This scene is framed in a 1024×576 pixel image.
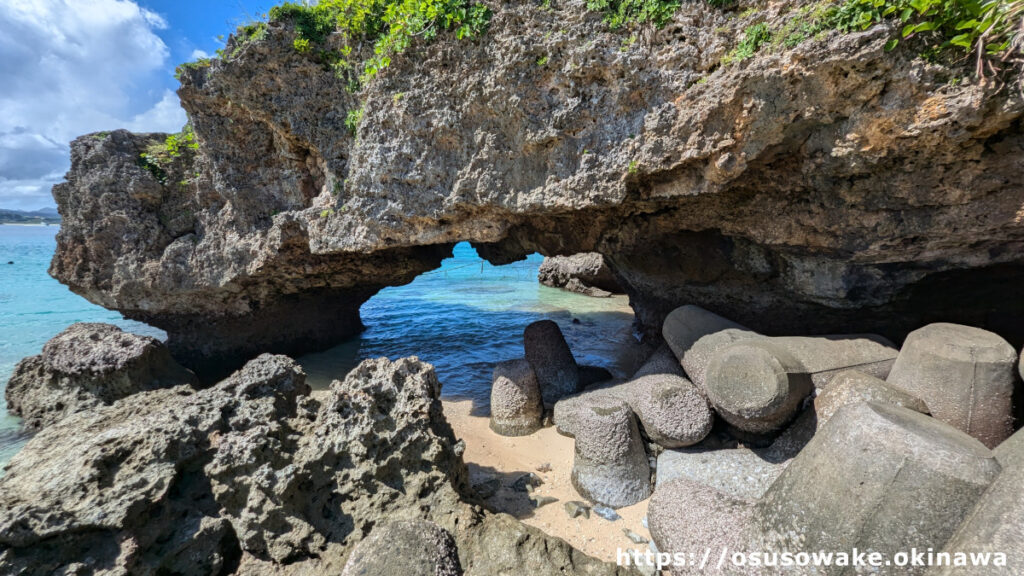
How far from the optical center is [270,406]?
3711mm

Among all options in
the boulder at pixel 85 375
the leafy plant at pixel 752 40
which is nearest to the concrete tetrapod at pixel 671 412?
the leafy plant at pixel 752 40

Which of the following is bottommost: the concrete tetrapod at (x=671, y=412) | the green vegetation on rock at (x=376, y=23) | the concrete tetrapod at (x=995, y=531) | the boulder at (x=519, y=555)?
the boulder at (x=519, y=555)

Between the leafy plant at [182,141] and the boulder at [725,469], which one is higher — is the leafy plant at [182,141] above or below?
above

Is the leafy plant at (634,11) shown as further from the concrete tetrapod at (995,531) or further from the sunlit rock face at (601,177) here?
the concrete tetrapod at (995,531)

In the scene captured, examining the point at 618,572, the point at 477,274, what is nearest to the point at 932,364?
the point at 618,572

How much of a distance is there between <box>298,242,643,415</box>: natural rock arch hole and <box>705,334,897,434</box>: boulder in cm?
376

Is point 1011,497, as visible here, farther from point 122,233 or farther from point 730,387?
point 122,233

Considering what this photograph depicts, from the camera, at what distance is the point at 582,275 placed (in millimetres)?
15852

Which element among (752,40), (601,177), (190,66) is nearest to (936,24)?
(752,40)

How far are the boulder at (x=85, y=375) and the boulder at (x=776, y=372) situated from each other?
7.92m

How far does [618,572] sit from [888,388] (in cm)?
291

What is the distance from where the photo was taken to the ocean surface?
332 inches

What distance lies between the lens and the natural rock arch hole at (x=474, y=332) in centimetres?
849

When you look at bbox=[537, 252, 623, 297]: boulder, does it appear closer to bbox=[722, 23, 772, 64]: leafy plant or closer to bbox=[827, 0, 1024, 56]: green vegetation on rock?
bbox=[722, 23, 772, 64]: leafy plant
